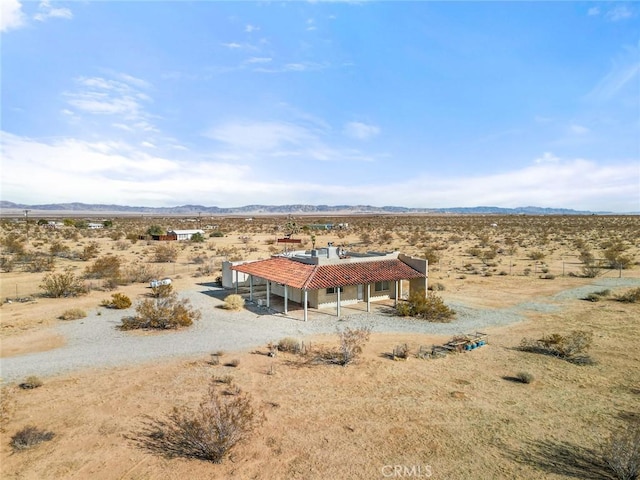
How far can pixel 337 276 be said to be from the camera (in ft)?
78.5

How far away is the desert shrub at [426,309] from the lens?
22891 mm

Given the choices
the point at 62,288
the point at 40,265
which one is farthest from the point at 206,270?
the point at 40,265

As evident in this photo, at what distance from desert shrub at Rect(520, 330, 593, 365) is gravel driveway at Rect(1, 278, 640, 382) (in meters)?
3.32

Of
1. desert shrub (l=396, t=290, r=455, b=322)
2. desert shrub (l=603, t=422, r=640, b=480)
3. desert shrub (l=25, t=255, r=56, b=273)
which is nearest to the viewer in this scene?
desert shrub (l=603, t=422, r=640, b=480)

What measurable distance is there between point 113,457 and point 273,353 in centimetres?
758

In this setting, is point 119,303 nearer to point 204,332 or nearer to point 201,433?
point 204,332

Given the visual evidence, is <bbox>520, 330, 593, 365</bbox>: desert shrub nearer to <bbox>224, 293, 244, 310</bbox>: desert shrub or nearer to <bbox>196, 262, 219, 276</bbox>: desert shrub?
<bbox>224, 293, 244, 310</bbox>: desert shrub

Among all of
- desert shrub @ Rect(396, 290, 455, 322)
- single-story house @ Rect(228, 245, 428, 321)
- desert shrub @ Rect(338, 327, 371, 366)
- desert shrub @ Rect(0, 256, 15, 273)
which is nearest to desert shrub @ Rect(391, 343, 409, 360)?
desert shrub @ Rect(338, 327, 371, 366)

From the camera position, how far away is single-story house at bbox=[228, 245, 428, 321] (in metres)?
23.6

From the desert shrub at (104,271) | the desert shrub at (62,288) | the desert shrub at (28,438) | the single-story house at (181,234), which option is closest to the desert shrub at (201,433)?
the desert shrub at (28,438)

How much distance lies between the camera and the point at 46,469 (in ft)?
31.8

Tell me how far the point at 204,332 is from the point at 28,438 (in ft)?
32.9

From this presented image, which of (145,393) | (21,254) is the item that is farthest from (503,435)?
(21,254)

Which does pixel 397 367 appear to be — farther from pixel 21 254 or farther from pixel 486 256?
pixel 21 254
